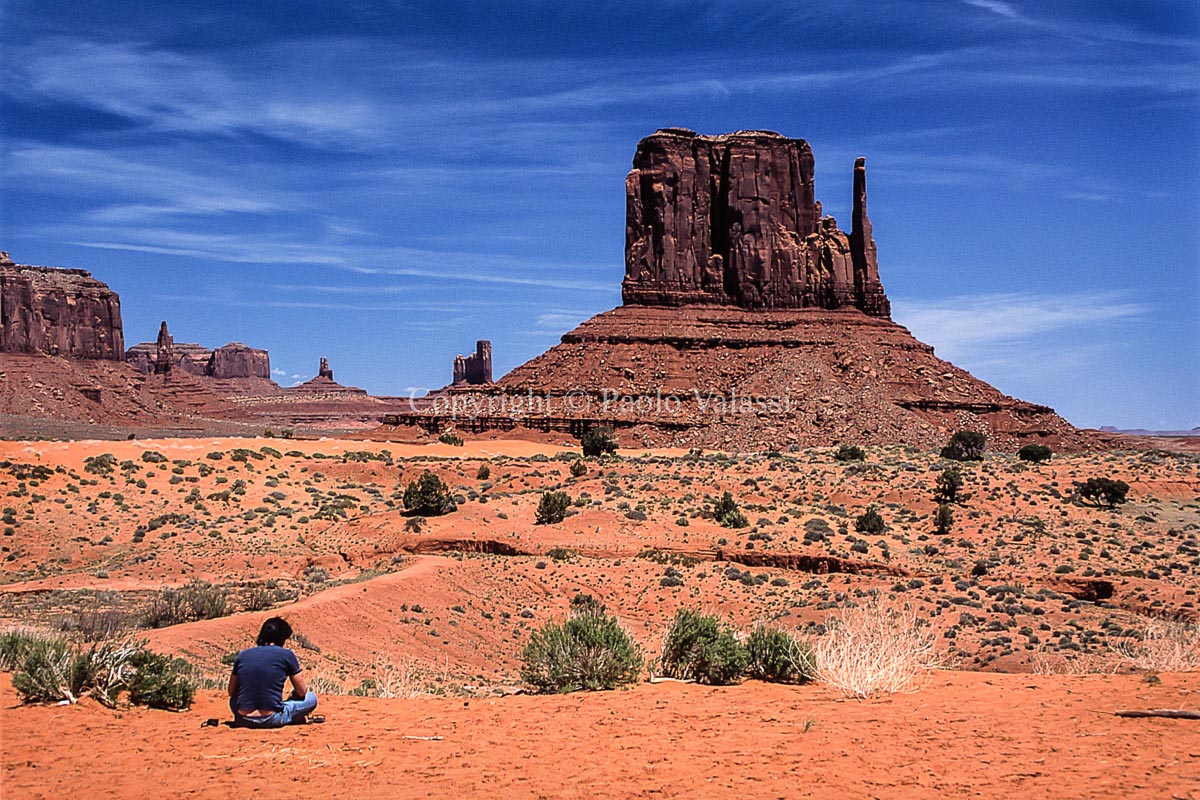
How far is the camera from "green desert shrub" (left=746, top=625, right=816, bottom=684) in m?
10.9

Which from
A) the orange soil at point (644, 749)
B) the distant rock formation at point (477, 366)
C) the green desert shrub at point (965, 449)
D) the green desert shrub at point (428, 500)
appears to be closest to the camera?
the orange soil at point (644, 749)

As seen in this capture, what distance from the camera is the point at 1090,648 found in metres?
16.9

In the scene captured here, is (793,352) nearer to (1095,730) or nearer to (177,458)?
(177,458)

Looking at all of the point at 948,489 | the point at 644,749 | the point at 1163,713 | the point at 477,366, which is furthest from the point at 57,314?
the point at 1163,713

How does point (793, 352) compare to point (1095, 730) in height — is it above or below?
above

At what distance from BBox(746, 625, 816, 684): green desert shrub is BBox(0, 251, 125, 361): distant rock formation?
12215cm

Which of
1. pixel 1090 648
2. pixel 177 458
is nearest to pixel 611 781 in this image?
pixel 1090 648

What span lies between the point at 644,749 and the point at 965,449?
45.4 meters

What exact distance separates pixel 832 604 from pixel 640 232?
72240 millimetres

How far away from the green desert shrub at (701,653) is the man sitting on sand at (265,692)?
423 cm

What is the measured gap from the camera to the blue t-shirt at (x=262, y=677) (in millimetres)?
8719

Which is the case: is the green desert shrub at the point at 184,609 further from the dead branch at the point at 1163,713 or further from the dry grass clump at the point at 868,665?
the dead branch at the point at 1163,713

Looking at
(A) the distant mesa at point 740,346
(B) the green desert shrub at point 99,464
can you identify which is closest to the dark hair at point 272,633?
(B) the green desert shrub at point 99,464

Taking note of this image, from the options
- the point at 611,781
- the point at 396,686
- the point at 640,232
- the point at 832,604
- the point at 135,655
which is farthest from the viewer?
the point at 640,232
